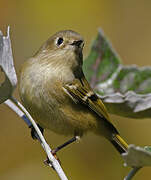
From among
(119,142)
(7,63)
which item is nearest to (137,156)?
(7,63)

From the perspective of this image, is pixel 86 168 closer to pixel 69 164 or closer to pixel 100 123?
pixel 69 164

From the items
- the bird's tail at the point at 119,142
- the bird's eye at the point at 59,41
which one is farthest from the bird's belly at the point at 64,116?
the bird's eye at the point at 59,41

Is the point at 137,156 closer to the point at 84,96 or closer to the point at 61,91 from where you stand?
the point at 61,91

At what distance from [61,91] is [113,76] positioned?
0.37 meters

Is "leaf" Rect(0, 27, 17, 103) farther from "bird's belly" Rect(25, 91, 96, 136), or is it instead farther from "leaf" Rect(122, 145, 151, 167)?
"bird's belly" Rect(25, 91, 96, 136)

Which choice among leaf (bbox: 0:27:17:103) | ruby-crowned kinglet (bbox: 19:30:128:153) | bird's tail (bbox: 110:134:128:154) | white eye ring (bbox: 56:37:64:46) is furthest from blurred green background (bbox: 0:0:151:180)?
leaf (bbox: 0:27:17:103)

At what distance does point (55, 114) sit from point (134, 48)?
252 cm

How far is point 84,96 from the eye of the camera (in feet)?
9.80

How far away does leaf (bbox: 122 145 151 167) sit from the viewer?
63.5 inches

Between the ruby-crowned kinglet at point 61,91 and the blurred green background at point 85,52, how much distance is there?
1008mm

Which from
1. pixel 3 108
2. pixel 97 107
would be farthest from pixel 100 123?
pixel 3 108

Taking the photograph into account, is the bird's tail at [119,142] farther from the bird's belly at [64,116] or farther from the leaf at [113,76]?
the leaf at [113,76]

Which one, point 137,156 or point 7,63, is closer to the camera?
point 137,156

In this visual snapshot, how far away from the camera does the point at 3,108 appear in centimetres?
421
